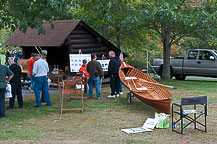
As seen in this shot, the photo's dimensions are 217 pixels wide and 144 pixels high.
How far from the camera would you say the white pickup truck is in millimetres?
21516

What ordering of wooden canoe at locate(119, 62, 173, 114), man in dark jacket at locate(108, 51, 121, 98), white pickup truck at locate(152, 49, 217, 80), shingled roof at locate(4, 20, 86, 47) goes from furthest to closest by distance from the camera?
white pickup truck at locate(152, 49, 217, 80) → shingled roof at locate(4, 20, 86, 47) → man in dark jacket at locate(108, 51, 121, 98) → wooden canoe at locate(119, 62, 173, 114)

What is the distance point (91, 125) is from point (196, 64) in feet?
46.3

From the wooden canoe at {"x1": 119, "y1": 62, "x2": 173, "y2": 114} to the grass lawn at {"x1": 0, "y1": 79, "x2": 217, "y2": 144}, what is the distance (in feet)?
1.53

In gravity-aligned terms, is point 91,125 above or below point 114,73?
below

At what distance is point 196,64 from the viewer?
869 inches

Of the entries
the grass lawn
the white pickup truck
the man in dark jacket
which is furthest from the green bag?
the white pickup truck

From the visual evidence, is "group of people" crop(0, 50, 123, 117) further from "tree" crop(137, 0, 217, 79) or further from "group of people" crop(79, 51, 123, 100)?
"tree" crop(137, 0, 217, 79)

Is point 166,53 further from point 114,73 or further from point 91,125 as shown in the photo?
point 91,125

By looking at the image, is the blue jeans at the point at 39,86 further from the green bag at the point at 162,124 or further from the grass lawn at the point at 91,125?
the green bag at the point at 162,124

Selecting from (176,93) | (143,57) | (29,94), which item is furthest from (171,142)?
(143,57)

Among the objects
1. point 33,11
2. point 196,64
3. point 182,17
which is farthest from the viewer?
point 196,64

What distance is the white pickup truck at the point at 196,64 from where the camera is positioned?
21.5 m

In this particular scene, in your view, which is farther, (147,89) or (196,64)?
(196,64)

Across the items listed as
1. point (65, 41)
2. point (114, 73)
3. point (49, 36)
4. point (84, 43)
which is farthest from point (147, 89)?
point (49, 36)
